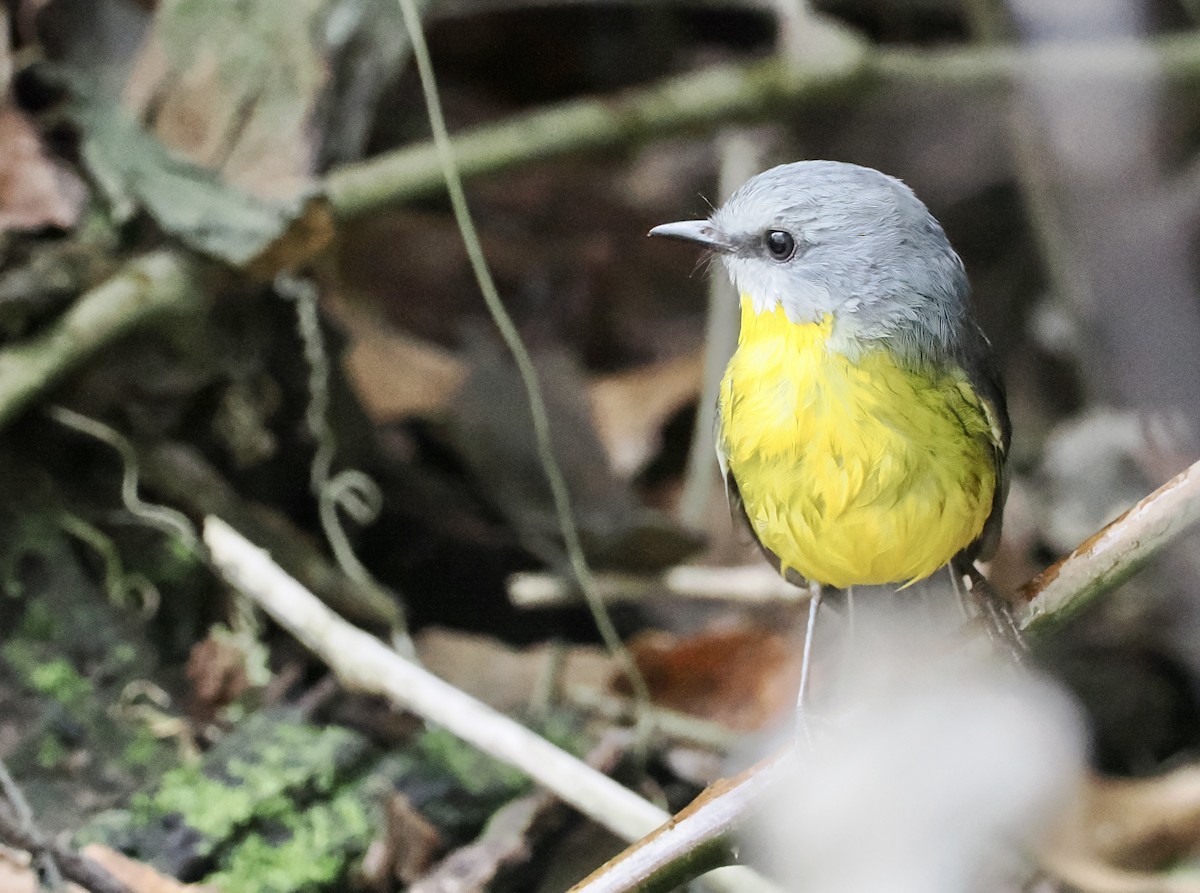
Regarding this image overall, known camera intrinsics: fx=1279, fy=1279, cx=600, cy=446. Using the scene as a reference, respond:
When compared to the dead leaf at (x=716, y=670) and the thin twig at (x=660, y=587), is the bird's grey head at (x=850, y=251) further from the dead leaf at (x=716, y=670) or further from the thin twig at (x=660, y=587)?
the thin twig at (x=660, y=587)

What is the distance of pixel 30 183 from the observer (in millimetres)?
2736

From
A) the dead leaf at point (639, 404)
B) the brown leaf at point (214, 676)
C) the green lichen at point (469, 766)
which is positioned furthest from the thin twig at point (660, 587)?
the brown leaf at point (214, 676)

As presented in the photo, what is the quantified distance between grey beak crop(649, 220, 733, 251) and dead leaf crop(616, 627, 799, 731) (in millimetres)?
1198

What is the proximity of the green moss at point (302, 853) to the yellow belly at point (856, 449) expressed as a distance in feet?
3.20

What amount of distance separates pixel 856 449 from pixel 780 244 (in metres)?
0.33

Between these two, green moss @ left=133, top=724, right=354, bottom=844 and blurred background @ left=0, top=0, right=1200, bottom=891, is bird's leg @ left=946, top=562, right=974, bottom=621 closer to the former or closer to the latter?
blurred background @ left=0, top=0, right=1200, bottom=891

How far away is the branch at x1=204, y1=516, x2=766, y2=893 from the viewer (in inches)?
85.3

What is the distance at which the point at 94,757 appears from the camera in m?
2.40

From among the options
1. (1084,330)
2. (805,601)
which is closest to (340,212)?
(805,601)

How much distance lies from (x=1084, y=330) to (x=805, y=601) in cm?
108

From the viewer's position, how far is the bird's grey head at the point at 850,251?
1873 mm

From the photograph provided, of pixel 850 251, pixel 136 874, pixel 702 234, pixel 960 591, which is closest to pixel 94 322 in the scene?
pixel 136 874

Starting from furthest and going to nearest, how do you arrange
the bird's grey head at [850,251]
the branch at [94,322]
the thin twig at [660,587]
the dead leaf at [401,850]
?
1. the thin twig at [660,587]
2. the branch at [94,322]
3. the dead leaf at [401,850]
4. the bird's grey head at [850,251]

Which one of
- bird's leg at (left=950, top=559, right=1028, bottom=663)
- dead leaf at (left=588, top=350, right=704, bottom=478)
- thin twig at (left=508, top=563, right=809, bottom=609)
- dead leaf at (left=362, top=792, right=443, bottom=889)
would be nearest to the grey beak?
bird's leg at (left=950, top=559, right=1028, bottom=663)
